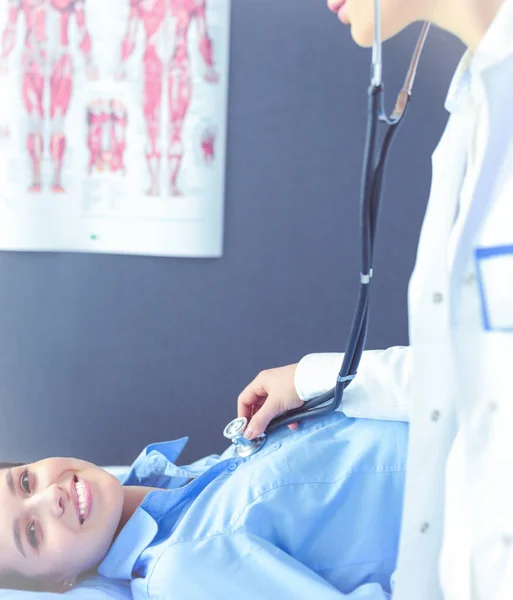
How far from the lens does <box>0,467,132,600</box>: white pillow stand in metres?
0.90

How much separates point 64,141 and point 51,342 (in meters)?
0.52

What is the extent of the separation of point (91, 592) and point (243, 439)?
1.20ft

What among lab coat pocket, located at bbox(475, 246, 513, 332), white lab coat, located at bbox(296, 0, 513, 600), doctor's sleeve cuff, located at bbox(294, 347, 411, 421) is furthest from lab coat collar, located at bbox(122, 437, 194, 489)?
lab coat pocket, located at bbox(475, 246, 513, 332)

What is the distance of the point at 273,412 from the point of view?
1.04 meters

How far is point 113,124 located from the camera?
1395 mm

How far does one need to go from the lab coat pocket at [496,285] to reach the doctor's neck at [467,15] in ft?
0.81

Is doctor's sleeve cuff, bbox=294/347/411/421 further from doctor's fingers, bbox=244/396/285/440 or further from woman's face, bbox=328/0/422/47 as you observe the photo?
woman's face, bbox=328/0/422/47

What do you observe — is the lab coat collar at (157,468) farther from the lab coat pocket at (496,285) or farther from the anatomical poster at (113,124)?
the lab coat pocket at (496,285)

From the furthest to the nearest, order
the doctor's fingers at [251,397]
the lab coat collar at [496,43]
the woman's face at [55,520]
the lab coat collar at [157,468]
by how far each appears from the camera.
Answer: the lab coat collar at [157,468]
the doctor's fingers at [251,397]
the woman's face at [55,520]
the lab coat collar at [496,43]

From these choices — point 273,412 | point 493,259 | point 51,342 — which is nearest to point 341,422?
point 273,412

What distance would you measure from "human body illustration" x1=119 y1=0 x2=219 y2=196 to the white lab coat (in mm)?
833

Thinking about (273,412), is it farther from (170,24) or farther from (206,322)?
(170,24)

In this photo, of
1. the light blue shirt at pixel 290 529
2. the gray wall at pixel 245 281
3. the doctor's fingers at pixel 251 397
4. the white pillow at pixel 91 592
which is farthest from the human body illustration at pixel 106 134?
the white pillow at pixel 91 592

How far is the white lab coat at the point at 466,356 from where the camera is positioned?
600 mm
